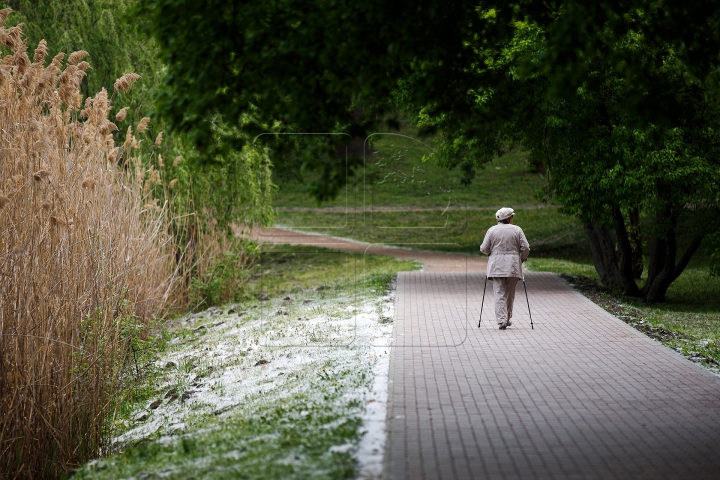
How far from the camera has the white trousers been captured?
1407 centimetres

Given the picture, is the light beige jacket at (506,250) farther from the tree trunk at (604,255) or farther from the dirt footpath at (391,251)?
the dirt footpath at (391,251)

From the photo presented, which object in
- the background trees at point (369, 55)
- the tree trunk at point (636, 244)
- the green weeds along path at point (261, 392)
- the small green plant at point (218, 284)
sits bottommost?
the green weeds along path at point (261, 392)

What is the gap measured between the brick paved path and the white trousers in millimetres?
277

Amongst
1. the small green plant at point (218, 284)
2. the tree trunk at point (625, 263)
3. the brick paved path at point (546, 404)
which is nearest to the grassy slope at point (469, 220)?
the tree trunk at point (625, 263)

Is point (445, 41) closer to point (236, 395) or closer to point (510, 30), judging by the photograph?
point (510, 30)

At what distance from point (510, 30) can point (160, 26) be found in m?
3.27

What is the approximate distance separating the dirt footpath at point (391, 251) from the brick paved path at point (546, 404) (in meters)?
11.8

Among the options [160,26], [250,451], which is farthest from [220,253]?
[250,451]

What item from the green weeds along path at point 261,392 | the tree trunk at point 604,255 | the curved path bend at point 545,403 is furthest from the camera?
the tree trunk at point 604,255

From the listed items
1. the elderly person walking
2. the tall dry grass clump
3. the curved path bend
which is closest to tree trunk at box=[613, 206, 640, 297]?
the curved path bend

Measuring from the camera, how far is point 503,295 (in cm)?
1416

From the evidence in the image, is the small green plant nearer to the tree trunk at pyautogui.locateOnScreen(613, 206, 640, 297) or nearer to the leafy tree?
the leafy tree

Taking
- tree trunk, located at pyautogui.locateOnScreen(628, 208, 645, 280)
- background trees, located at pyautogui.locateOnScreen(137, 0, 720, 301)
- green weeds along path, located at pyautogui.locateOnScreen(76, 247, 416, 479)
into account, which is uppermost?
background trees, located at pyautogui.locateOnScreen(137, 0, 720, 301)

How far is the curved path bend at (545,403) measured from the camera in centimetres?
702
